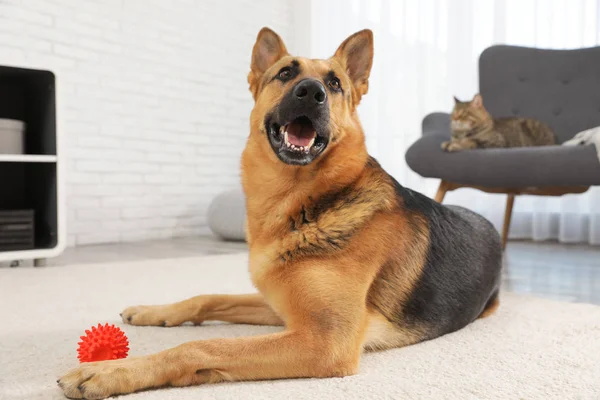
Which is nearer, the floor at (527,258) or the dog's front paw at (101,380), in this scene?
the dog's front paw at (101,380)

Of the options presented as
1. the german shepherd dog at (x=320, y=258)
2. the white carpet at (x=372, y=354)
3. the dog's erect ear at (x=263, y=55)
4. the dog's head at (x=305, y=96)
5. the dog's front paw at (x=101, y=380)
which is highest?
the dog's erect ear at (x=263, y=55)

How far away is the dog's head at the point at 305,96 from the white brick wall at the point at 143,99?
9.05ft

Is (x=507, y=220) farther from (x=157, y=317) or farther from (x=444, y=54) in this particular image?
(x=157, y=317)

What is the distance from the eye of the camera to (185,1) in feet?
17.4

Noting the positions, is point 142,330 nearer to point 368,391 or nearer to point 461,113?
point 368,391

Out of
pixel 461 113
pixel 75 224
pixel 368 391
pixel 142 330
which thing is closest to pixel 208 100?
pixel 75 224

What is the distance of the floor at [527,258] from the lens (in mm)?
2648

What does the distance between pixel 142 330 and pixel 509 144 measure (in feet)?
9.84

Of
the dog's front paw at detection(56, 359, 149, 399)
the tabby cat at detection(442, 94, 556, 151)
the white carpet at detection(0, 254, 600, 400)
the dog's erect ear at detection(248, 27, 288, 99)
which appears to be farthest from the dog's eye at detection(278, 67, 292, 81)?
the tabby cat at detection(442, 94, 556, 151)

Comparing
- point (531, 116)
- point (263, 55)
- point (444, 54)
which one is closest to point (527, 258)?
point (531, 116)

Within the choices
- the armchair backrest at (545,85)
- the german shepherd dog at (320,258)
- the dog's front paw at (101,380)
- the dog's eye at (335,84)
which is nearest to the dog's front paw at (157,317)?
the german shepherd dog at (320,258)

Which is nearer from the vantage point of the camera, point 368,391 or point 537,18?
point 368,391

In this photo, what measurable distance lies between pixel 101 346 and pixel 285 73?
975mm

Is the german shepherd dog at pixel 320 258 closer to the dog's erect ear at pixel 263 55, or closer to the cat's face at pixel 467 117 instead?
the dog's erect ear at pixel 263 55
